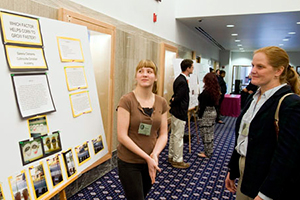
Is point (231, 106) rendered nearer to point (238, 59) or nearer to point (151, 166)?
point (151, 166)

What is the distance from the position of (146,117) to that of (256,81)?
77cm

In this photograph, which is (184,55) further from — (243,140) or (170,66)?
(243,140)

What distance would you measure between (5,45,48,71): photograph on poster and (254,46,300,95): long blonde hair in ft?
4.32

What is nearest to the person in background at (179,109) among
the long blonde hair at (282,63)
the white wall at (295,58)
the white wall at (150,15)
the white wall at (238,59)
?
the white wall at (150,15)

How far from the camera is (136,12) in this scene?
4.22 m

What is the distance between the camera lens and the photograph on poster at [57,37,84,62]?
1675mm

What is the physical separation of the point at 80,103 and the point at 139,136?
51 centimetres

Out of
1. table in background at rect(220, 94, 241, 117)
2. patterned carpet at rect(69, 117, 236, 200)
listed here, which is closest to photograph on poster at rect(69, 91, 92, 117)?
patterned carpet at rect(69, 117, 236, 200)

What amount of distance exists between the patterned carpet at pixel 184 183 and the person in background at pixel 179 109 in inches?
8.3

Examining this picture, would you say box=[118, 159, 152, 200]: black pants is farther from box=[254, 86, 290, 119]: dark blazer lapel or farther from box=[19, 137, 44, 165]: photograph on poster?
box=[254, 86, 290, 119]: dark blazer lapel

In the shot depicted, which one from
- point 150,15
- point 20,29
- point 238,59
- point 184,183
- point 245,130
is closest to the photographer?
point 20,29

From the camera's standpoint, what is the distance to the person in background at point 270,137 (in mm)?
1161

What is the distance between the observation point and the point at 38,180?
1381 millimetres

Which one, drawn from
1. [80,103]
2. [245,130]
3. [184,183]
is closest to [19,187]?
[80,103]
